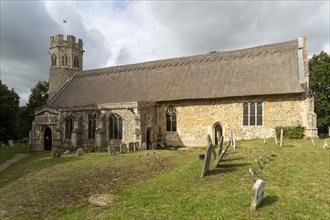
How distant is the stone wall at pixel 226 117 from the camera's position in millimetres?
22328

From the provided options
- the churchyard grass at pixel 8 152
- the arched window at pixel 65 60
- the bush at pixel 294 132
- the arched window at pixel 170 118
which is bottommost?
the churchyard grass at pixel 8 152

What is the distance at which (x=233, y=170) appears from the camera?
1170 cm

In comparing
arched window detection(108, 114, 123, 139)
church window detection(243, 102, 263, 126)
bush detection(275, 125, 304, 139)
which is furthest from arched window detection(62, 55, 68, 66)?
bush detection(275, 125, 304, 139)

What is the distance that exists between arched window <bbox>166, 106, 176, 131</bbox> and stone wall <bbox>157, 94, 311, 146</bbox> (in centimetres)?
34

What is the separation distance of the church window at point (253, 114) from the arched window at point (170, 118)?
22.8 feet

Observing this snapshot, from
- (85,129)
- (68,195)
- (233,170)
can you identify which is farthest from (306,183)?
(85,129)

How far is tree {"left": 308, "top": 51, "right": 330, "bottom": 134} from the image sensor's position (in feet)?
117

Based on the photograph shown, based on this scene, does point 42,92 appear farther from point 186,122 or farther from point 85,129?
point 186,122

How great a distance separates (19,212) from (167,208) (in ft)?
16.5

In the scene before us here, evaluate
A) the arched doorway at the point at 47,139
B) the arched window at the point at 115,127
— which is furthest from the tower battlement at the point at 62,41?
the arched window at the point at 115,127

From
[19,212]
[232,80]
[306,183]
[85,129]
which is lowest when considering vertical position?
[19,212]

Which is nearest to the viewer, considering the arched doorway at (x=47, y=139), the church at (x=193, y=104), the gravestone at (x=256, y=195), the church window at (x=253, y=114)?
the gravestone at (x=256, y=195)

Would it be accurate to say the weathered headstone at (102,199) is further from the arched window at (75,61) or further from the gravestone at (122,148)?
the arched window at (75,61)

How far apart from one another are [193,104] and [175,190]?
1673 cm
